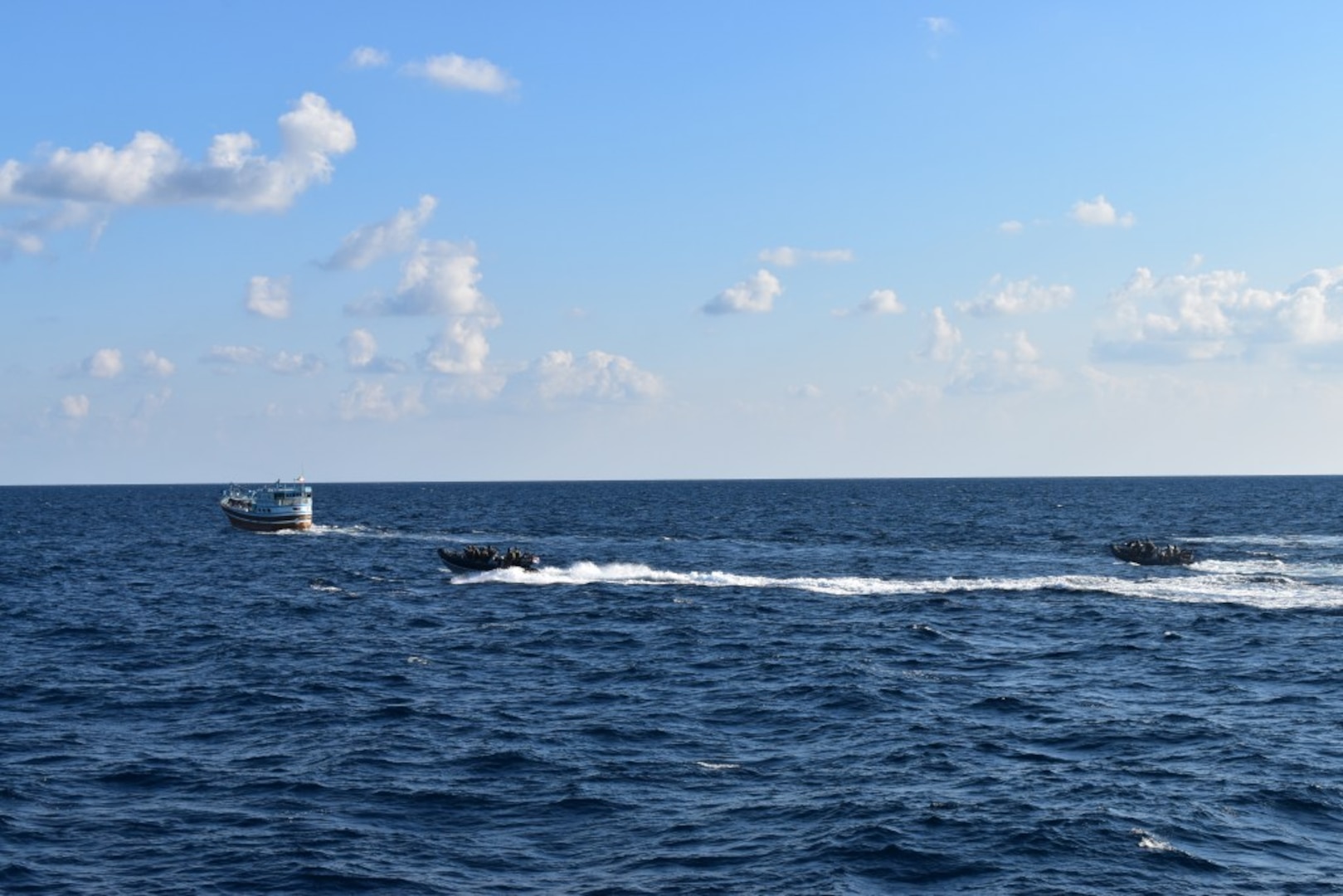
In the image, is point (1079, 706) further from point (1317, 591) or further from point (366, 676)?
point (1317, 591)

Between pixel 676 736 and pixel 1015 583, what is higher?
pixel 1015 583

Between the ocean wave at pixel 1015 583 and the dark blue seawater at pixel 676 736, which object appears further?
the ocean wave at pixel 1015 583

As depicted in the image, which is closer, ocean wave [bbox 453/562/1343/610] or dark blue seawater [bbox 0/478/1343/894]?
dark blue seawater [bbox 0/478/1343/894]

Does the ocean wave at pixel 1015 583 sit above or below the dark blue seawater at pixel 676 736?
above

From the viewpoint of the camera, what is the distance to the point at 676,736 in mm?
44469

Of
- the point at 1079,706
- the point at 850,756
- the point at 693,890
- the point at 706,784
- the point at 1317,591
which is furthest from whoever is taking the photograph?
the point at 1317,591

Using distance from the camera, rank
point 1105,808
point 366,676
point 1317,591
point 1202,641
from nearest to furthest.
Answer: point 1105,808, point 366,676, point 1202,641, point 1317,591

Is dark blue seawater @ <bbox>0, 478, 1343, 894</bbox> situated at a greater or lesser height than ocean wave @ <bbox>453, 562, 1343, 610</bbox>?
lesser

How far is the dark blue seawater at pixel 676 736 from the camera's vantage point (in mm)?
31781

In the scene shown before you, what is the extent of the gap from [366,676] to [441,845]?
24197mm

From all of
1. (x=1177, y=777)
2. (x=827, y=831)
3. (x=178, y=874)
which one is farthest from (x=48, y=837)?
(x=1177, y=777)

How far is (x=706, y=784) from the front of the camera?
38188 mm

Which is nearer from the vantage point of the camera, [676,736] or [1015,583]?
[676,736]

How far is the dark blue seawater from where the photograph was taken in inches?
1251
